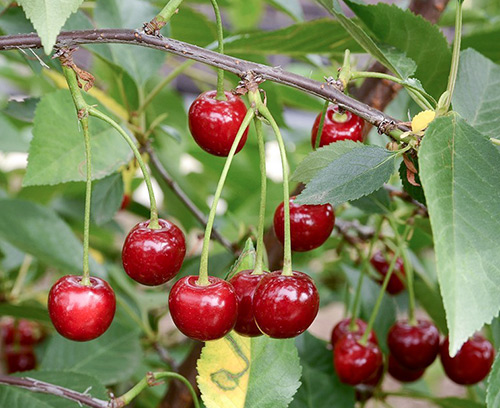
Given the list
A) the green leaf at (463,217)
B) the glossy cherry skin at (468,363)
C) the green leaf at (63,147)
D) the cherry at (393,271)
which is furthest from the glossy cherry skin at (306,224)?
the cherry at (393,271)

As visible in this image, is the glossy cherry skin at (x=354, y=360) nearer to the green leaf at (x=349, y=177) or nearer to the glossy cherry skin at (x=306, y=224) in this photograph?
the glossy cherry skin at (x=306, y=224)

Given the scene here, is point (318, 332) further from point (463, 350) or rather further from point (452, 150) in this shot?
point (452, 150)

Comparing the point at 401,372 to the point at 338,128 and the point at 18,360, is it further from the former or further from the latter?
the point at 18,360

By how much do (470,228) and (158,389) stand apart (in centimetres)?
114

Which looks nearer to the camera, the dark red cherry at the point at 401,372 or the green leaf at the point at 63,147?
the green leaf at the point at 63,147

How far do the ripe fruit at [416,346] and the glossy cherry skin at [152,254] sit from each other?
0.47 metres

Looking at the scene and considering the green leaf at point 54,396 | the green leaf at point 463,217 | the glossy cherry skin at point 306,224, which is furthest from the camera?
the green leaf at point 54,396

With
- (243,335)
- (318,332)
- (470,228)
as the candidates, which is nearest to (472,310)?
(470,228)

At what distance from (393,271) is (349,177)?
0.64 metres

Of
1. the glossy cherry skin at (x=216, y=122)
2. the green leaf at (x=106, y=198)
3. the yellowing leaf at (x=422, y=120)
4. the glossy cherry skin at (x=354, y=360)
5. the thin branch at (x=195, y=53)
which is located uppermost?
the yellowing leaf at (x=422, y=120)

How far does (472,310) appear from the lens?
49 cm

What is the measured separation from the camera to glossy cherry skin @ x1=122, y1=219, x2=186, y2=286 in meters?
0.66

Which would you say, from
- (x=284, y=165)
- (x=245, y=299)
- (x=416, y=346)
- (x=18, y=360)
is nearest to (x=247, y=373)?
(x=245, y=299)

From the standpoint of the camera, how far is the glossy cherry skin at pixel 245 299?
664mm
